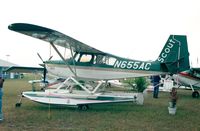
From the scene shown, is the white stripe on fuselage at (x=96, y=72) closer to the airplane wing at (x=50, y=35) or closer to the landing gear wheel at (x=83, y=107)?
the airplane wing at (x=50, y=35)

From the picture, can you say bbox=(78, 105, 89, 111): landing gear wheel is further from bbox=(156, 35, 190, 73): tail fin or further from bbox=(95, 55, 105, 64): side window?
bbox=(156, 35, 190, 73): tail fin

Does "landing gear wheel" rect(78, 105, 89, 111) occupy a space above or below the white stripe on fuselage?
below

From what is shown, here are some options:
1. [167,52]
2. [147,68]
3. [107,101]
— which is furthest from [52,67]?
[167,52]

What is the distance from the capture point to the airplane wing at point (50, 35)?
29.9 feet

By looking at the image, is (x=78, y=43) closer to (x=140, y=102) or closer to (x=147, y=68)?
(x=147, y=68)

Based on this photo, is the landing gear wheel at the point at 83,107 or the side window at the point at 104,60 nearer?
the landing gear wheel at the point at 83,107

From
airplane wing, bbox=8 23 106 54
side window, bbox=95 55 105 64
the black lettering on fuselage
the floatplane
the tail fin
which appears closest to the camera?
airplane wing, bbox=8 23 106 54

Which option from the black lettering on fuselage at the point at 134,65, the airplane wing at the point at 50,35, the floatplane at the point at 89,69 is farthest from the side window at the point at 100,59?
the black lettering on fuselage at the point at 134,65

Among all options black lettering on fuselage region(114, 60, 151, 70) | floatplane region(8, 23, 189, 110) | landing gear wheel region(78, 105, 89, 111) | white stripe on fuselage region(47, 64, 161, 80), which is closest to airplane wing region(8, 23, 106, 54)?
floatplane region(8, 23, 189, 110)

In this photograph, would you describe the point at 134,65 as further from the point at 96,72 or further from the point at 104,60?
the point at 96,72

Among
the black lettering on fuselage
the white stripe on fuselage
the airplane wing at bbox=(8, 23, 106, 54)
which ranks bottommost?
the white stripe on fuselage

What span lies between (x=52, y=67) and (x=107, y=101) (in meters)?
3.50

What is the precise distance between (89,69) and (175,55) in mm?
4348

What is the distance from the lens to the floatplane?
1052 centimetres
